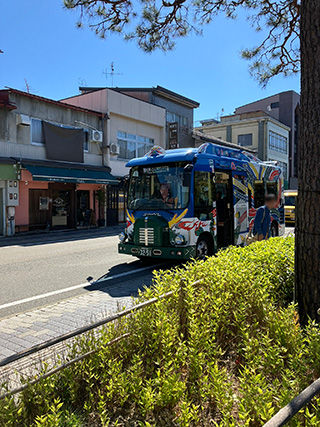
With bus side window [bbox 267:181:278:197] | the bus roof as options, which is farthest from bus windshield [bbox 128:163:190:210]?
bus side window [bbox 267:181:278:197]

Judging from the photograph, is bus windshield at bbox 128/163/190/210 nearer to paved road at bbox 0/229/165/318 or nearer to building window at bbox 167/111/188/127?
paved road at bbox 0/229/165/318

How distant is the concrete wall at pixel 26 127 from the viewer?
1698 cm

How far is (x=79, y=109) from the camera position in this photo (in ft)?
68.9

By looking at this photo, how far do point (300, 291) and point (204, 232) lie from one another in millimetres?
5091

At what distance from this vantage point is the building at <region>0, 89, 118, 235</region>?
55.9 feet

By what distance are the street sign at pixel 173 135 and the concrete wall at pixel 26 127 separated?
8.68m

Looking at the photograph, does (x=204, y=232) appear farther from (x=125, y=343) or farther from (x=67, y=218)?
(x=67, y=218)

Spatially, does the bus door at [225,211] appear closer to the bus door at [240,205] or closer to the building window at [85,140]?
the bus door at [240,205]

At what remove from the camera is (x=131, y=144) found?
25406mm

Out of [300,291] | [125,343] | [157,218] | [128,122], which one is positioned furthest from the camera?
[128,122]

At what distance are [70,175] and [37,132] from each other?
286cm

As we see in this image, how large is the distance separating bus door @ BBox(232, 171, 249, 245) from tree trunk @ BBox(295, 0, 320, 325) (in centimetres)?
637

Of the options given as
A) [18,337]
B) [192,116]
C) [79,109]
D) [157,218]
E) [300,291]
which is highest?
[192,116]

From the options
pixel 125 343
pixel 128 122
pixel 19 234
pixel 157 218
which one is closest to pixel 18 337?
pixel 125 343
